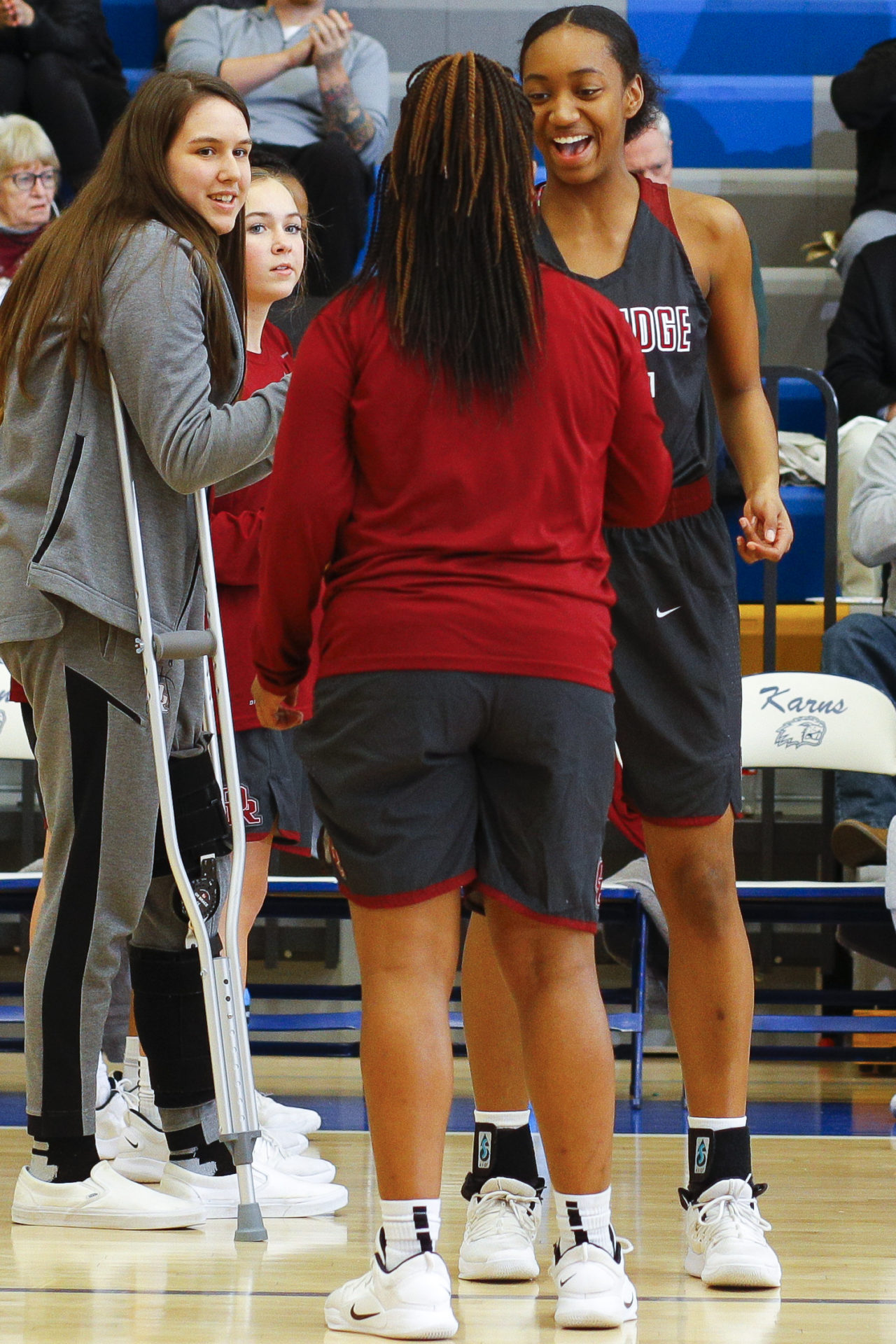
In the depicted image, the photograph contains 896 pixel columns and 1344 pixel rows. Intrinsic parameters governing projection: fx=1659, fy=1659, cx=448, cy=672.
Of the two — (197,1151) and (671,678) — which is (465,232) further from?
(197,1151)

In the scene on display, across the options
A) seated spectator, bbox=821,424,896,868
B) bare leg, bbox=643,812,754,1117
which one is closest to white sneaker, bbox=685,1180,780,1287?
bare leg, bbox=643,812,754,1117

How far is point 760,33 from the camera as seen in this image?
700cm

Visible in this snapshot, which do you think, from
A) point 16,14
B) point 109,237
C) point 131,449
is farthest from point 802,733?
point 16,14

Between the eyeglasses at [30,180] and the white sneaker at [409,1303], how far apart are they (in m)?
4.26

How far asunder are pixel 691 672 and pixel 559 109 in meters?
0.74

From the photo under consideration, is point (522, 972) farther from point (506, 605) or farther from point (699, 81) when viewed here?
point (699, 81)

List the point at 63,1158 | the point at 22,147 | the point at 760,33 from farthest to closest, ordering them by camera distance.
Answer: the point at 760,33 → the point at 22,147 → the point at 63,1158

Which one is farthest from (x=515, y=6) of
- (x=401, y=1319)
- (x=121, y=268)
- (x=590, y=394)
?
(x=401, y=1319)

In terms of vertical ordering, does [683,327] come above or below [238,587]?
above

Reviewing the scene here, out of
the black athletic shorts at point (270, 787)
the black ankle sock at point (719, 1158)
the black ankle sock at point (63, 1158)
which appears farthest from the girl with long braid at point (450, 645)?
the black athletic shorts at point (270, 787)

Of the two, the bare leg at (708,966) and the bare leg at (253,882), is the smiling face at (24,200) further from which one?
the bare leg at (708,966)

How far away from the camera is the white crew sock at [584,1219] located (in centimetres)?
182

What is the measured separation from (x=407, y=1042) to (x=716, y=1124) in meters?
0.57

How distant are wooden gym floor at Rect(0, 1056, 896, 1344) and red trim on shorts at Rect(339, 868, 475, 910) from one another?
0.48 meters
